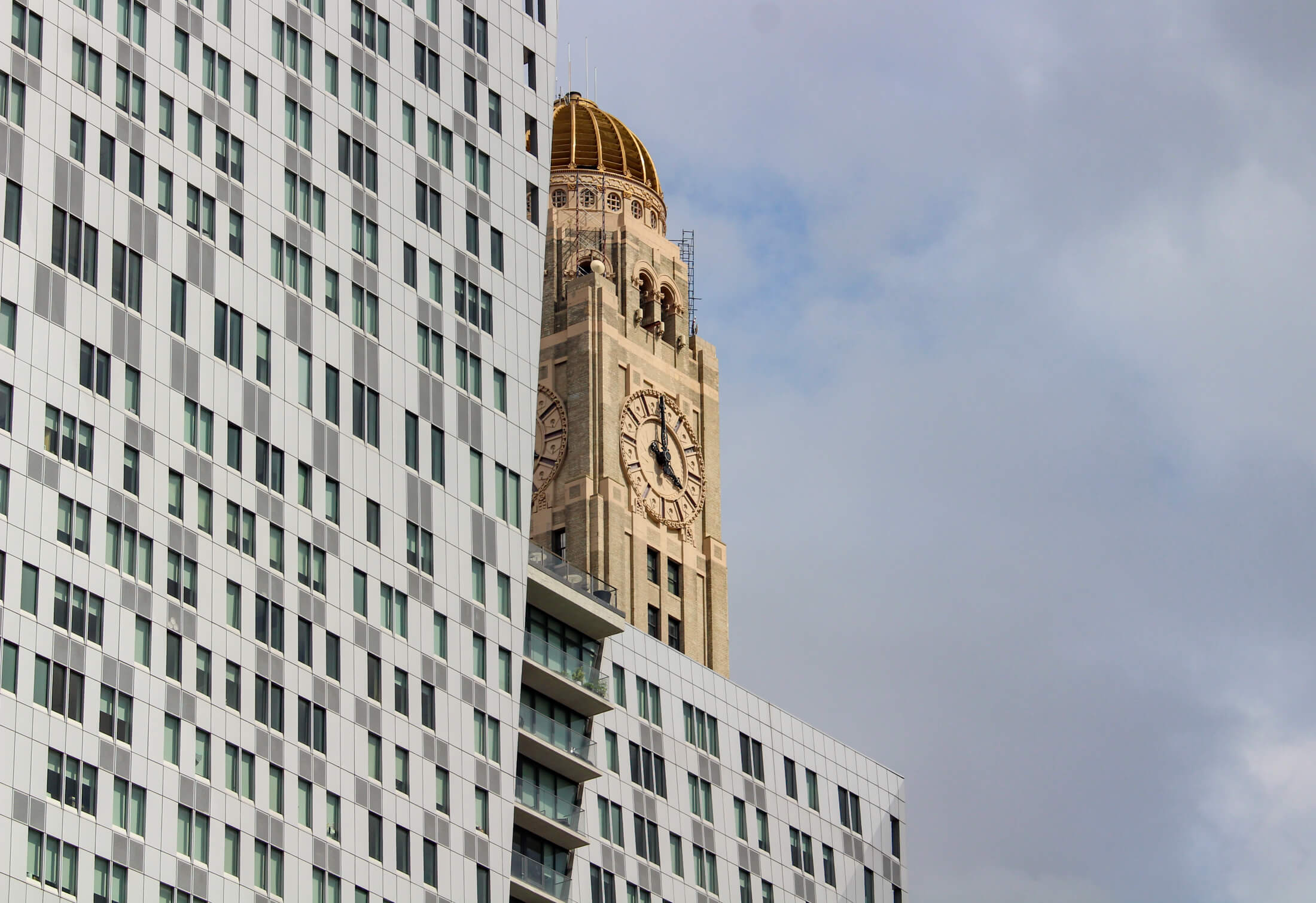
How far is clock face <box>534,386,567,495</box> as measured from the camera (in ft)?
610

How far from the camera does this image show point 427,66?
449ft

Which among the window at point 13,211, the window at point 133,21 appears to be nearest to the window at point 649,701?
the window at point 133,21

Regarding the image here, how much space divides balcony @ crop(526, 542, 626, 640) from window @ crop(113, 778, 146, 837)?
1079 inches

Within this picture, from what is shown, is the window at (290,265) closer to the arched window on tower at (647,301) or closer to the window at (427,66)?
the window at (427,66)

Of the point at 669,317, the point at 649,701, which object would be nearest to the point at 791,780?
the point at 649,701

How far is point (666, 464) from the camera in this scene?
190500 millimetres

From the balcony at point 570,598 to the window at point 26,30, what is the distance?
31.9m

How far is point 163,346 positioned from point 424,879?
904 inches

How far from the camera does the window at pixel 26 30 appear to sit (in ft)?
380

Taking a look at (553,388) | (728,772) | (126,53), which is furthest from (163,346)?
(553,388)

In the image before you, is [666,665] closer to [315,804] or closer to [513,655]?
[513,655]

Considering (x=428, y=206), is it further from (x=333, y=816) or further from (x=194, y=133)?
(x=333, y=816)

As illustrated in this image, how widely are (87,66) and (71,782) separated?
89.1ft

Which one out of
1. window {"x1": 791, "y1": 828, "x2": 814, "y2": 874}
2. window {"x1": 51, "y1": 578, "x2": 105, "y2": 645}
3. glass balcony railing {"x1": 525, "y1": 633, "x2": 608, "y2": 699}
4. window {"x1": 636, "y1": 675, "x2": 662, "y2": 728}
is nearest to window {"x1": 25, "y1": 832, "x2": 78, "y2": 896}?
window {"x1": 51, "y1": 578, "x2": 105, "y2": 645}
